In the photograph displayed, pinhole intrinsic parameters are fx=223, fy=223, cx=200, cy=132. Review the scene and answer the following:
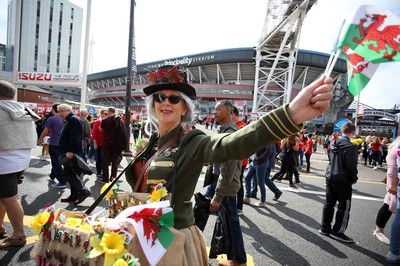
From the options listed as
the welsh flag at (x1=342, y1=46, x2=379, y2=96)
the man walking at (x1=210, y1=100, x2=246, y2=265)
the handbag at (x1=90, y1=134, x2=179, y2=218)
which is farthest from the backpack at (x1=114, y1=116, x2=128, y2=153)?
the welsh flag at (x1=342, y1=46, x2=379, y2=96)

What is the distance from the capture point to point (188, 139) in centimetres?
127

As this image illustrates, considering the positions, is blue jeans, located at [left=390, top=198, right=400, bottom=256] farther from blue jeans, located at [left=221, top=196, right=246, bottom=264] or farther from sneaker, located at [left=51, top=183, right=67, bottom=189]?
sneaker, located at [left=51, top=183, right=67, bottom=189]

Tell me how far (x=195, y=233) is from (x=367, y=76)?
4.24 ft

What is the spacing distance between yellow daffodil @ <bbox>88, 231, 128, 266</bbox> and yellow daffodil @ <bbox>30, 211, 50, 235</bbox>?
0.33 meters

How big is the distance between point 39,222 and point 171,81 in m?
1.06

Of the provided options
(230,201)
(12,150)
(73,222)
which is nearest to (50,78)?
(12,150)

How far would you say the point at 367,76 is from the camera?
3.87ft

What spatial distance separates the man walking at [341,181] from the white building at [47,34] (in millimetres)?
64057

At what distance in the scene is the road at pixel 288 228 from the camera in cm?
288

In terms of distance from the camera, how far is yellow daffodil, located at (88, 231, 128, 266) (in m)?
0.92

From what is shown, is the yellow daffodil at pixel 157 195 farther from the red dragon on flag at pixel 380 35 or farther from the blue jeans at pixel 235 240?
the blue jeans at pixel 235 240

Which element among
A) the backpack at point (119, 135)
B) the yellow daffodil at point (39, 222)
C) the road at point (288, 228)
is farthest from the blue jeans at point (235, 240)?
the backpack at point (119, 135)

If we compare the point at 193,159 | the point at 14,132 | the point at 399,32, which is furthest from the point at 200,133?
the point at 14,132

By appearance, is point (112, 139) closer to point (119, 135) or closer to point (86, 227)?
point (119, 135)
